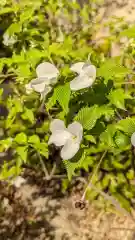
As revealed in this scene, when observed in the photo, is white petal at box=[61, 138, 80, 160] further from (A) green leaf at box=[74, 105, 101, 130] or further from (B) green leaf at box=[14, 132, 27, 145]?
(B) green leaf at box=[14, 132, 27, 145]

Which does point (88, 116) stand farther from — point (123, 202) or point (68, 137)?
point (123, 202)

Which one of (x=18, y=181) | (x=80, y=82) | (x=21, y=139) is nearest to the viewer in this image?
(x=80, y=82)

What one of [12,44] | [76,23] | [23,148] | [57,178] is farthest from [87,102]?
[76,23]

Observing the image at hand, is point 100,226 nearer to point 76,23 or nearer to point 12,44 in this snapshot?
point 12,44

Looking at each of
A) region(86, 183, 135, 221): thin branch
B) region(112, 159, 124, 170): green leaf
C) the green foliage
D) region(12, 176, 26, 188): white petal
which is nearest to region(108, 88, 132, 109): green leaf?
the green foliage

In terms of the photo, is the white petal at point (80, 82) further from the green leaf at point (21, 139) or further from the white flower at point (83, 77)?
the green leaf at point (21, 139)

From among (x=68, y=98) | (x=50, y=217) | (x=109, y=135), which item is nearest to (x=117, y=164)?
(x=50, y=217)

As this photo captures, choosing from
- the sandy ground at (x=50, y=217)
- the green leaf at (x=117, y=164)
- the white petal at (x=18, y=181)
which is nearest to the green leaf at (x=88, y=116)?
the green leaf at (x=117, y=164)
